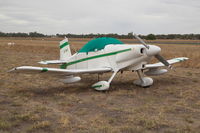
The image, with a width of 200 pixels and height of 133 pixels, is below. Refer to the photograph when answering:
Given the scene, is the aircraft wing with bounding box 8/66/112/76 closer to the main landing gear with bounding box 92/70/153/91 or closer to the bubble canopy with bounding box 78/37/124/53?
the main landing gear with bounding box 92/70/153/91

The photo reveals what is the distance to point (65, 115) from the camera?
551cm

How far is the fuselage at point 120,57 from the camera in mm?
7682

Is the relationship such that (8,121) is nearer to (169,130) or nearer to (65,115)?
(65,115)

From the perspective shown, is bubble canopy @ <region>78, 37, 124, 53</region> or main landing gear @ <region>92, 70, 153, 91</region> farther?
bubble canopy @ <region>78, 37, 124, 53</region>

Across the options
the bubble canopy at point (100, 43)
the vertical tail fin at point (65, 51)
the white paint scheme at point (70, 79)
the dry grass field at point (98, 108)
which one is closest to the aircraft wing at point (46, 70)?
the white paint scheme at point (70, 79)

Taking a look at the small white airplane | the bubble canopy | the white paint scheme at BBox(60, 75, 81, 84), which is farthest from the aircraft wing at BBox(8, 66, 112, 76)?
the bubble canopy

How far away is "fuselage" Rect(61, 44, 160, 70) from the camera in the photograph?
7682mm

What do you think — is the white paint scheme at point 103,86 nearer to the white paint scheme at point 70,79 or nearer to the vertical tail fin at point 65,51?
the white paint scheme at point 70,79

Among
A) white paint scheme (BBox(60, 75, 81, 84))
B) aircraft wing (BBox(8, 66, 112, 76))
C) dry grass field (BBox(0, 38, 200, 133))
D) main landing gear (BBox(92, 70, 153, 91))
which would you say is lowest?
dry grass field (BBox(0, 38, 200, 133))

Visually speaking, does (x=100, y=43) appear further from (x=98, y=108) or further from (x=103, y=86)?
(x=98, y=108)

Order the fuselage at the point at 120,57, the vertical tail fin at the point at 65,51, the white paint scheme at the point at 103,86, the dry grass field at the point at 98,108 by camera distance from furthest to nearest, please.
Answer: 1. the vertical tail fin at the point at 65,51
2. the white paint scheme at the point at 103,86
3. the fuselage at the point at 120,57
4. the dry grass field at the point at 98,108

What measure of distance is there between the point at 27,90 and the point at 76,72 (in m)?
1.88

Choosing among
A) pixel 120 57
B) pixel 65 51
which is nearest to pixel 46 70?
pixel 120 57

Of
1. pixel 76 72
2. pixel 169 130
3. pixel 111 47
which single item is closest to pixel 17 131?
pixel 169 130
